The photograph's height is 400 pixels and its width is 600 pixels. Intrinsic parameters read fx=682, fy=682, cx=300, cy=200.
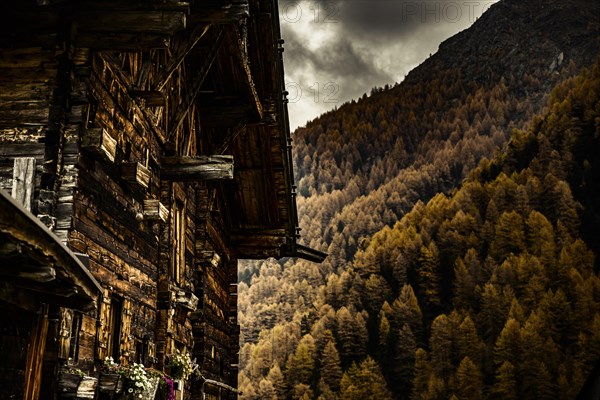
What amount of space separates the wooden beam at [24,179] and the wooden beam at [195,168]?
3.50 m

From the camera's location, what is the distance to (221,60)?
11.9 m

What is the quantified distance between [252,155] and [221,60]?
8.83 feet

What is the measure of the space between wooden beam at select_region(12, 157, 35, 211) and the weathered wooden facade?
0.02m

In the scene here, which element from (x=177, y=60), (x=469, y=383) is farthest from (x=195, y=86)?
(x=469, y=383)

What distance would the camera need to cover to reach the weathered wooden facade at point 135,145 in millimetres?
6641

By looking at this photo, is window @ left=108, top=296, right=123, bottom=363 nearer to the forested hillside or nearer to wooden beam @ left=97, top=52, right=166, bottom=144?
wooden beam @ left=97, top=52, right=166, bottom=144

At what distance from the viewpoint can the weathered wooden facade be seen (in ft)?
21.8

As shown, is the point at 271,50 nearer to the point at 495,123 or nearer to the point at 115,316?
the point at 115,316

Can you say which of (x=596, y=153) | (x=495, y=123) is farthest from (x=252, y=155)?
(x=495, y=123)

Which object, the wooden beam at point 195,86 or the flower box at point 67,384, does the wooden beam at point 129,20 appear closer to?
the flower box at point 67,384

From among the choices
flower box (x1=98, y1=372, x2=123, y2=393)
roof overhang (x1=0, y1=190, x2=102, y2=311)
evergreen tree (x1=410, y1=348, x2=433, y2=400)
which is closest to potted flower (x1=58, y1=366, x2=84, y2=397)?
flower box (x1=98, y1=372, x2=123, y2=393)

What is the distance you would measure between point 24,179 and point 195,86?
4.49 meters

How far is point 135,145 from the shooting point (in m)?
8.67

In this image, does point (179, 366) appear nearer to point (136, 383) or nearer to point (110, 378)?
point (136, 383)
